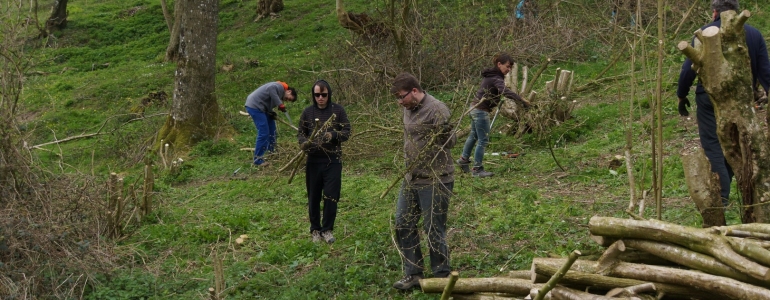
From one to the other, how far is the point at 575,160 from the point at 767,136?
195 inches

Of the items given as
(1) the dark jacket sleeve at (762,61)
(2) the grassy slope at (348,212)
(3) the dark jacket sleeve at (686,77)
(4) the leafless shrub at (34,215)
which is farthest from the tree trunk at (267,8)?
(1) the dark jacket sleeve at (762,61)

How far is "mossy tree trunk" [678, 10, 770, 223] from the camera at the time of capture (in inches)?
210

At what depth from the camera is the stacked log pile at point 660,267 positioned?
446 centimetres

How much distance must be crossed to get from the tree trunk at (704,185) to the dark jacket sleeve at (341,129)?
10.8ft

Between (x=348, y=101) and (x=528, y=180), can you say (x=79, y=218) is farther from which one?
(x=348, y=101)

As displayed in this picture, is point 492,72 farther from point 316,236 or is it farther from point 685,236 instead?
point 685,236

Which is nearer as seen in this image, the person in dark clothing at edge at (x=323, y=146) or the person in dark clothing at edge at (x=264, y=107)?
the person in dark clothing at edge at (x=323, y=146)

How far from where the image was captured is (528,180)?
10.1m

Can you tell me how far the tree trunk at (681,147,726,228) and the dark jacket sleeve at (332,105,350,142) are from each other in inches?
130

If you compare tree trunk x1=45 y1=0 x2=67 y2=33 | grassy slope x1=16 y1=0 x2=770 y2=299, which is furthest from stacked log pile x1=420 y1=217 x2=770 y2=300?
tree trunk x1=45 y1=0 x2=67 y2=33

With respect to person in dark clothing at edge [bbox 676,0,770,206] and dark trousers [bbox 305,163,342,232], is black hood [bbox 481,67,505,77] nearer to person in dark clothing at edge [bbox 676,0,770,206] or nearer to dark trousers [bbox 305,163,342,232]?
dark trousers [bbox 305,163,342,232]

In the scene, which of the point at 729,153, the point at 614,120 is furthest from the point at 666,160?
the point at 729,153

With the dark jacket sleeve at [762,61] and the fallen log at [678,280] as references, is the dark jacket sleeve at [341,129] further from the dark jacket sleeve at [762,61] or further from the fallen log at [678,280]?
the dark jacket sleeve at [762,61]

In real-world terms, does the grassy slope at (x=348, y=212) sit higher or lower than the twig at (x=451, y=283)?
lower
